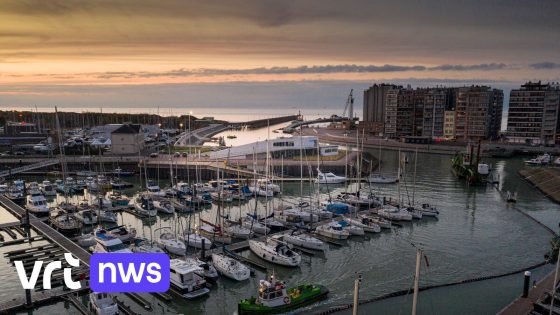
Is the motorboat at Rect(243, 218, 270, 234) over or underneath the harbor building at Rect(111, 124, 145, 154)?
underneath

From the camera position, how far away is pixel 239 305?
17.3 m

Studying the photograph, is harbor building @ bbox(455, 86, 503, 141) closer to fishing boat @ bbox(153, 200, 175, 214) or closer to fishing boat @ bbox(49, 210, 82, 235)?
fishing boat @ bbox(153, 200, 175, 214)

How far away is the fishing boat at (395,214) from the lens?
31.2 m

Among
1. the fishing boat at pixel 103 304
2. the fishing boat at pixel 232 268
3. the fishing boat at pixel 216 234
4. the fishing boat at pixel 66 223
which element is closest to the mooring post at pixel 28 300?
the fishing boat at pixel 103 304

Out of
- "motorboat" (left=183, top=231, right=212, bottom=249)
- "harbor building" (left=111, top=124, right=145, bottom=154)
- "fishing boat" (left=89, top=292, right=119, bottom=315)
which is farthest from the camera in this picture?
"harbor building" (left=111, top=124, right=145, bottom=154)

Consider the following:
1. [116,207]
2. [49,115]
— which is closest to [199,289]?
[116,207]

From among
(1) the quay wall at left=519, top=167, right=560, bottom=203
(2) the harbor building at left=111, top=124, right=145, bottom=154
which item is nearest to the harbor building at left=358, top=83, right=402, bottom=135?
(1) the quay wall at left=519, top=167, right=560, bottom=203

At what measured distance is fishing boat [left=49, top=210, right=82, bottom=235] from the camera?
1097 inches

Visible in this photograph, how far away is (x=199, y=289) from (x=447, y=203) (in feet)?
86.7

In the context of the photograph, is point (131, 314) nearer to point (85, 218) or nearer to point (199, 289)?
point (199, 289)

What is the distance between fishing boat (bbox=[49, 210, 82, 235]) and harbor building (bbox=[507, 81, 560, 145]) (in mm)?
84893

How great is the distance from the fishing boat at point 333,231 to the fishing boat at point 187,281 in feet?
33.9

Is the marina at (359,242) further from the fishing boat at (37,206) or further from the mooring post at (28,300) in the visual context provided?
the fishing boat at (37,206)

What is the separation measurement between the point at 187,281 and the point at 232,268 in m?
2.50
